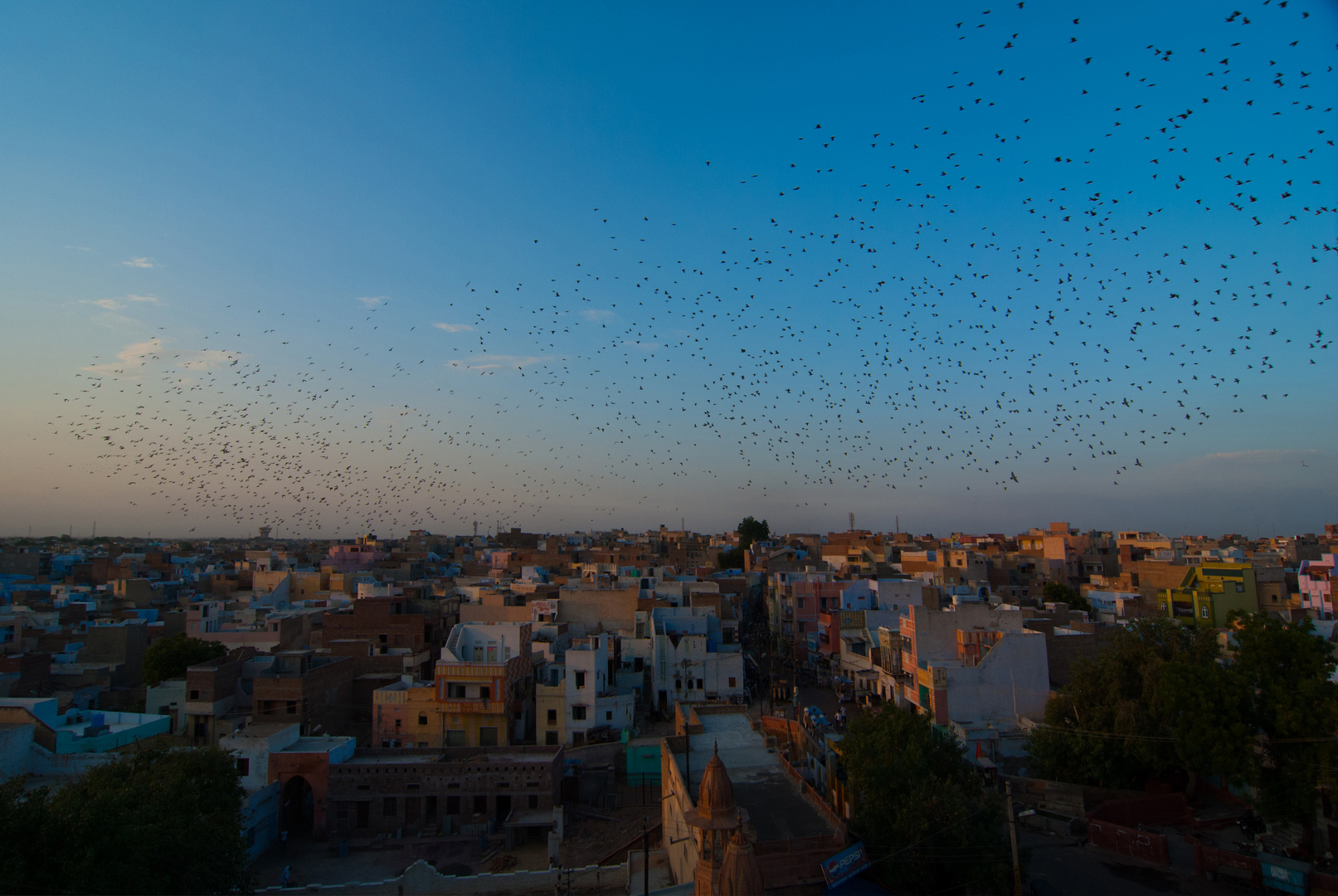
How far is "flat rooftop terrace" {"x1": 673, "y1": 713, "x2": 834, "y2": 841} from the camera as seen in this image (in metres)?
15.4

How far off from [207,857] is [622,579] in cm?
3642

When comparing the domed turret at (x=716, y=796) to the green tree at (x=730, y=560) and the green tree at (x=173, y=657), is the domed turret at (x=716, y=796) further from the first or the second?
the green tree at (x=730, y=560)

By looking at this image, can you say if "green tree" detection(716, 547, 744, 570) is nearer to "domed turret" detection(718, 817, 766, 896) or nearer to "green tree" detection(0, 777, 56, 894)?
"domed turret" detection(718, 817, 766, 896)

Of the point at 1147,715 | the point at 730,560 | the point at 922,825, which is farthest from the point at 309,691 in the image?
the point at 730,560

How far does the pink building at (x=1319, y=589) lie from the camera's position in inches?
1591

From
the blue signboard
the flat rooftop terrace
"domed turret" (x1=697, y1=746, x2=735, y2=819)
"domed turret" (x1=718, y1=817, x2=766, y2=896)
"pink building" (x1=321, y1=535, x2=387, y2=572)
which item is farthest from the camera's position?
"pink building" (x1=321, y1=535, x2=387, y2=572)

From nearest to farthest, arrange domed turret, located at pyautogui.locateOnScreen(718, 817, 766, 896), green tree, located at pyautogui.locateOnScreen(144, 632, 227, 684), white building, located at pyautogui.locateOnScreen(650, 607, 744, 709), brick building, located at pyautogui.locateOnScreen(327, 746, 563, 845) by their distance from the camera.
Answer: domed turret, located at pyautogui.locateOnScreen(718, 817, 766, 896) → brick building, located at pyautogui.locateOnScreen(327, 746, 563, 845) → green tree, located at pyautogui.locateOnScreen(144, 632, 227, 684) → white building, located at pyautogui.locateOnScreen(650, 607, 744, 709)

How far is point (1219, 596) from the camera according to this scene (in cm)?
4069

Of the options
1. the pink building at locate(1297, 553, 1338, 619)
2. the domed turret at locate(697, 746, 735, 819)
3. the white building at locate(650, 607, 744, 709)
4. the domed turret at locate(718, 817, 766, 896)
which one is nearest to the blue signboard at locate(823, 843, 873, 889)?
the domed turret at locate(697, 746, 735, 819)

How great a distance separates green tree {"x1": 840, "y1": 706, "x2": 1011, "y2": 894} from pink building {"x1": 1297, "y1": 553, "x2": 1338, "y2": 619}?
1422 inches

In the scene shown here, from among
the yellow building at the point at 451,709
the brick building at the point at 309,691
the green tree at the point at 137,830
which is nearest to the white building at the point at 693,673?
the yellow building at the point at 451,709

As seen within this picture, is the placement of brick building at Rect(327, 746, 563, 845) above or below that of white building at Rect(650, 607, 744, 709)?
Answer: below

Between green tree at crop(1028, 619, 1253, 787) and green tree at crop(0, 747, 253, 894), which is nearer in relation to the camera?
green tree at crop(0, 747, 253, 894)

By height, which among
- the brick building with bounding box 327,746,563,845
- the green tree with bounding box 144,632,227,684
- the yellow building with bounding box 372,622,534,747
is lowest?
the brick building with bounding box 327,746,563,845
